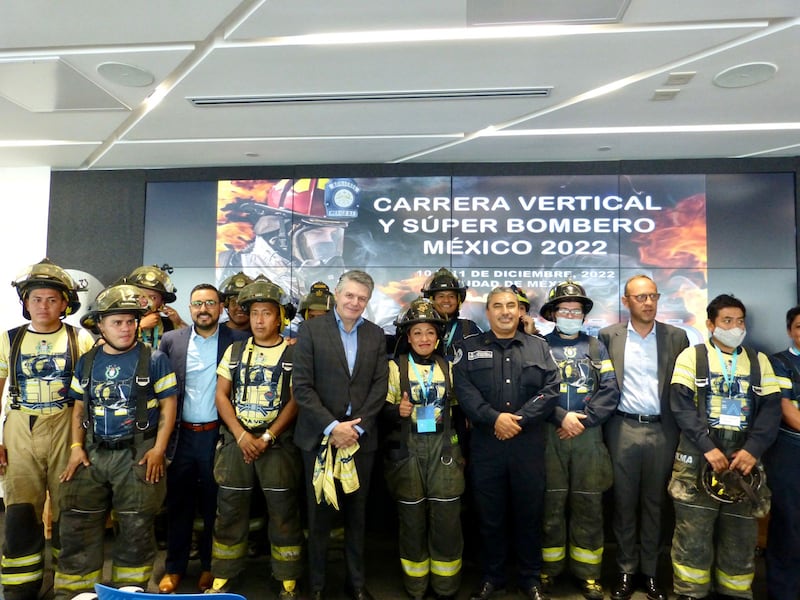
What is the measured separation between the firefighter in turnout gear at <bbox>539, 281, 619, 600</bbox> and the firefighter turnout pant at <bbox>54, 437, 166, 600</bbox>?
2592 mm

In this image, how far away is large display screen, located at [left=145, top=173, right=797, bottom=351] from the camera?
207 inches

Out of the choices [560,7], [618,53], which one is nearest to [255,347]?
[560,7]

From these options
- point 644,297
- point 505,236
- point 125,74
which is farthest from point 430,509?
point 125,74

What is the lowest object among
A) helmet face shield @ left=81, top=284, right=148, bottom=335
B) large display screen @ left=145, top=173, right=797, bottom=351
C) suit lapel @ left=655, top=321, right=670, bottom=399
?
suit lapel @ left=655, top=321, right=670, bottom=399

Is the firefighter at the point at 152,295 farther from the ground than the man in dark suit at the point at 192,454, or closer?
farther from the ground

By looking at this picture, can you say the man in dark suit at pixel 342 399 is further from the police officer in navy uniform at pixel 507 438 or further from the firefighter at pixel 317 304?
the firefighter at pixel 317 304

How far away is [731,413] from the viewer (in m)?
3.38

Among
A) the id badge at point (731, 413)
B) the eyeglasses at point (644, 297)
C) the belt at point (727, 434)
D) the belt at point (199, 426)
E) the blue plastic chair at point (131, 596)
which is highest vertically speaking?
the eyeglasses at point (644, 297)

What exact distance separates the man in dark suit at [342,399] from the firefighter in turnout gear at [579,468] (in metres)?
1.24

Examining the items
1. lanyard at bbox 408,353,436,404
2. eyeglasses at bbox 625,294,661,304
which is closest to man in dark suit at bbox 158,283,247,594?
lanyard at bbox 408,353,436,404

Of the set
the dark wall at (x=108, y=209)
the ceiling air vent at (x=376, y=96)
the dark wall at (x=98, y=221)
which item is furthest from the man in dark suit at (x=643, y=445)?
the dark wall at (x=98, y=221)

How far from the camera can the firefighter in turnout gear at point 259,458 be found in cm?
343

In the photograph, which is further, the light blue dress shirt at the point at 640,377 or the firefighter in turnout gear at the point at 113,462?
the light blue dress shirt at the point at 640,377

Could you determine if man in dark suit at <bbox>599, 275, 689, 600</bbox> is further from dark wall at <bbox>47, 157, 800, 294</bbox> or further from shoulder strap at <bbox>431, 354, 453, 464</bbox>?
dark wall at <bbox>47, 157, 800, 294</bbox>
